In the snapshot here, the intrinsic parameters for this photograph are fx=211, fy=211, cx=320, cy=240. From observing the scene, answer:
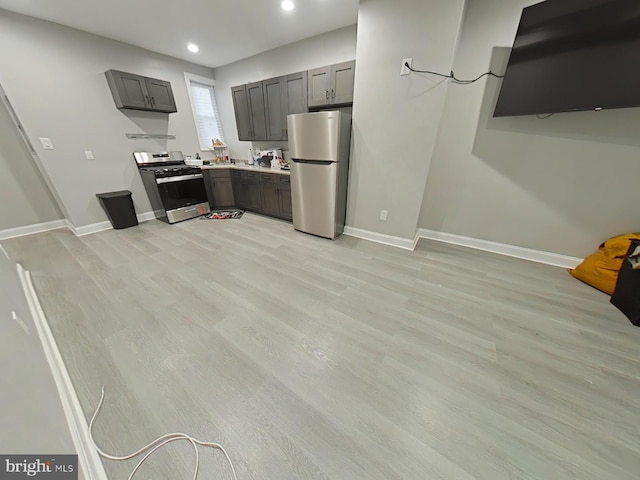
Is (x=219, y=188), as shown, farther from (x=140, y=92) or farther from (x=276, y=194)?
(x=140, y=92)

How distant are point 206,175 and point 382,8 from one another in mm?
3294

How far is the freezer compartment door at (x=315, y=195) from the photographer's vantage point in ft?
8.61

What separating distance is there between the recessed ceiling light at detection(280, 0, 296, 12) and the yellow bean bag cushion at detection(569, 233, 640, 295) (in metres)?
3.89

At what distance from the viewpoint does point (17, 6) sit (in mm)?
2180

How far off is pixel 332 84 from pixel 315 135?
0.83 meters

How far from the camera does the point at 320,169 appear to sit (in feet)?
8.58

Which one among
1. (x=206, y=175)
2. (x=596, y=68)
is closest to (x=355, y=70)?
(x=596, y=68)

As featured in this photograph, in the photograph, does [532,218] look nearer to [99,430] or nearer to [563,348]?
[563,348]

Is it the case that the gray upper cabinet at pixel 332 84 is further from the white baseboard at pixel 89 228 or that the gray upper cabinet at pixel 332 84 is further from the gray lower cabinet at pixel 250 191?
the white baseboard at pixel 89 228

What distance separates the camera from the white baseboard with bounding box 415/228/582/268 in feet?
7.50

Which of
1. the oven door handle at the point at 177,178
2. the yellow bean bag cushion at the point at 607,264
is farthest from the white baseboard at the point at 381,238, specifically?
the oven door handle at the point at 177,178

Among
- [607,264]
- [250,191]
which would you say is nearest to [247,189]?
[250,191]

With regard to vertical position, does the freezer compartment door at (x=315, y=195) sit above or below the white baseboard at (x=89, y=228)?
above

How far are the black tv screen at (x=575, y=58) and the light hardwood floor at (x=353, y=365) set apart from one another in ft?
5.15
